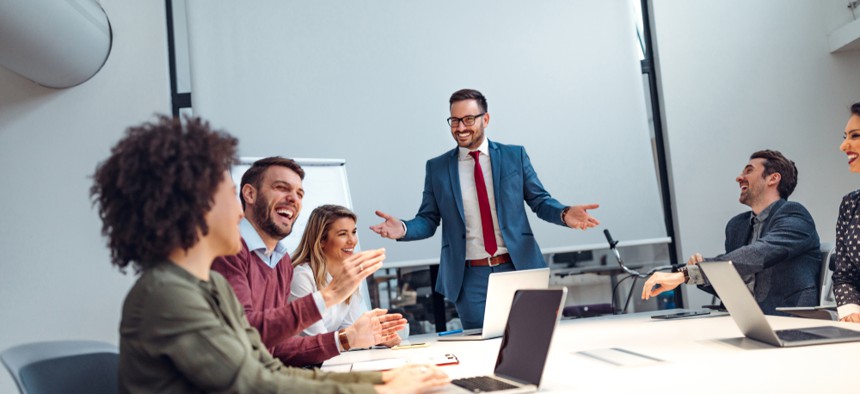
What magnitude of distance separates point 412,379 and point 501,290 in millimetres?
1240

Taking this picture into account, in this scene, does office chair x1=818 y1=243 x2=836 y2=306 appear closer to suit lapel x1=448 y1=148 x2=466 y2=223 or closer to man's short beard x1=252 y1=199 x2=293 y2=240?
suit lapel x1=448 y1=148 x2=466 y2=223

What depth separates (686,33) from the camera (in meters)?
5.06

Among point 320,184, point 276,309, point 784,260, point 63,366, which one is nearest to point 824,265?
point 784,260

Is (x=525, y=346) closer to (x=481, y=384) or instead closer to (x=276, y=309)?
(x=481, y=384)

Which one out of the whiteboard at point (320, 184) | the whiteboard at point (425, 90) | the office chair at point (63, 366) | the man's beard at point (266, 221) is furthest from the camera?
the whiteboard at point (425, 90)

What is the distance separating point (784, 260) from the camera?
3.29 meters

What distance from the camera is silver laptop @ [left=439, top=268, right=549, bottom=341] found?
2557mm

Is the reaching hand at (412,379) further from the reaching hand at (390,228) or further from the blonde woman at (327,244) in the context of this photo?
the reaching hand at (390,228)

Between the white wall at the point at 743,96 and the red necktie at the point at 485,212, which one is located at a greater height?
the white wall at the point at 743,96

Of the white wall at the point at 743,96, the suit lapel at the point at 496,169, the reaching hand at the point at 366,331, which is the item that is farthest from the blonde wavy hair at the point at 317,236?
the white wall at the point at 743,96

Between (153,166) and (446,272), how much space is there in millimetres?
2453

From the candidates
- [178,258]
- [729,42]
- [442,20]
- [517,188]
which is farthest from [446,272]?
[729,42]

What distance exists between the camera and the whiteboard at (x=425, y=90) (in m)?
4.84

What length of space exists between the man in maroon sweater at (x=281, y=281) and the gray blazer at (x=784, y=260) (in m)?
1.70
